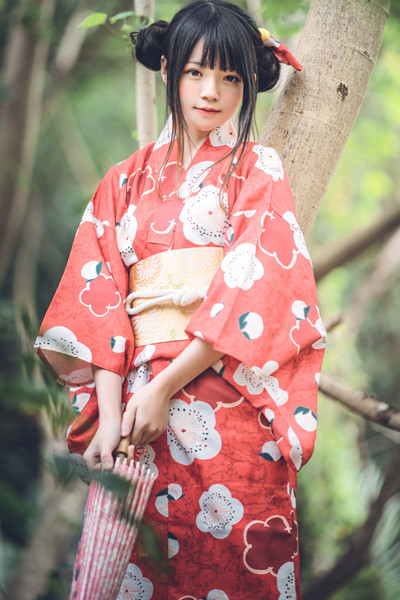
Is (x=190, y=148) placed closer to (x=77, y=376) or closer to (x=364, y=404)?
(x=77, y=376)

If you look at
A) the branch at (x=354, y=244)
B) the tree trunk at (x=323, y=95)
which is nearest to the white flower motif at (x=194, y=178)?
the tree trunk at (x=323, y=95)

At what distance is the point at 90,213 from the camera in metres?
1.15

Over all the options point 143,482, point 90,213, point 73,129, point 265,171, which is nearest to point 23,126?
point 73,129

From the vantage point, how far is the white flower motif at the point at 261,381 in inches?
38.0

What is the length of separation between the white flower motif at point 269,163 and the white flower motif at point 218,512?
0.59 metres

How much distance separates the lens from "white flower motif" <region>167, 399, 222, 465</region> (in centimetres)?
99

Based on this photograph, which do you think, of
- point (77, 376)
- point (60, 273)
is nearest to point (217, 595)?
point (77, 376)

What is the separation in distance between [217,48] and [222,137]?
0.58ft

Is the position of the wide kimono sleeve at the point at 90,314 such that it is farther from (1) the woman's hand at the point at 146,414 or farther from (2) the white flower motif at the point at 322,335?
(2) the white flower motif at the point at 322,335

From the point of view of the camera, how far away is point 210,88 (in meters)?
1.04

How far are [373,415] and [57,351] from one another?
78 centimetres

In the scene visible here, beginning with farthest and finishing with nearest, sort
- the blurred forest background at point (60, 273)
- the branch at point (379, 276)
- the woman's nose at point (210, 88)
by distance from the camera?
1. the branch at point (379, 276)
2. the woman's nose at point (210, 88)
3. the blurred forest background at point (60, 273)

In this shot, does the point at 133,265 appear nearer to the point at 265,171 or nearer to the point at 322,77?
the point at 265,171

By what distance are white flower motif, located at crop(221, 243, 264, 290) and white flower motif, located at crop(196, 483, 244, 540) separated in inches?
14.0
